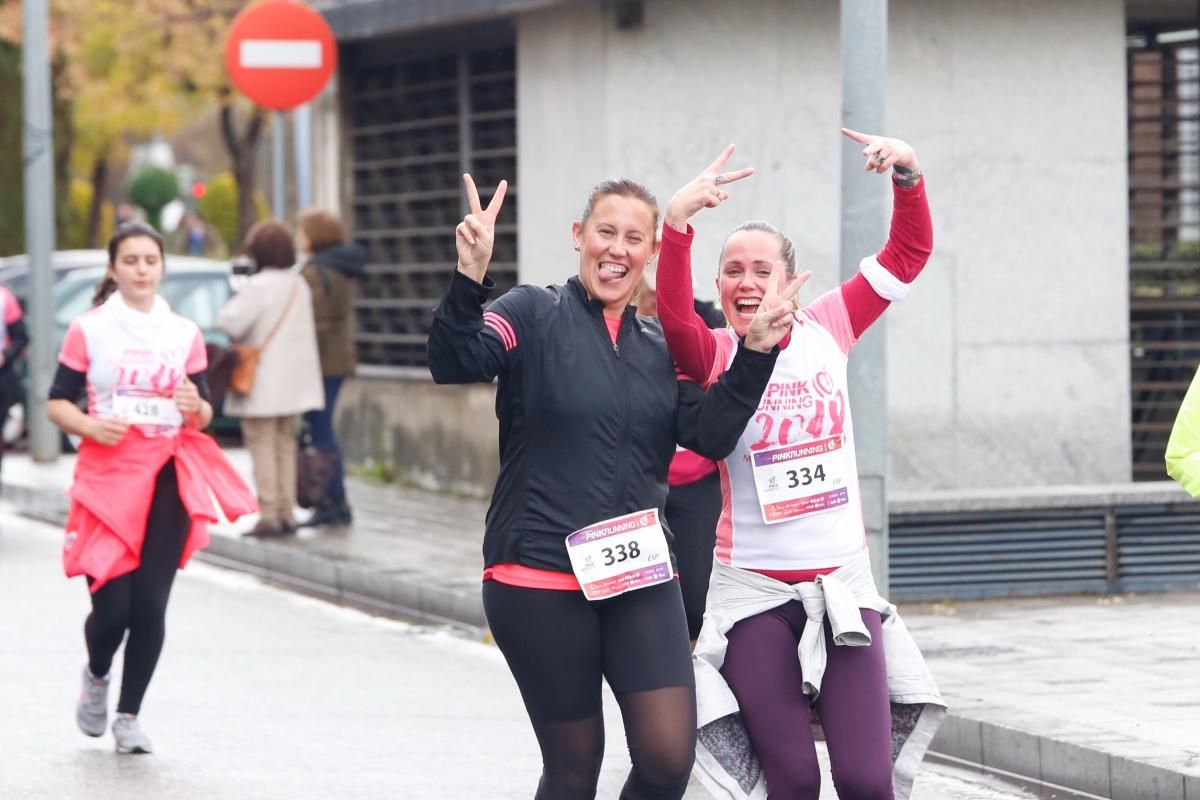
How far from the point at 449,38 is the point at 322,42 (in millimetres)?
1346

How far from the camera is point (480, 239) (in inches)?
191

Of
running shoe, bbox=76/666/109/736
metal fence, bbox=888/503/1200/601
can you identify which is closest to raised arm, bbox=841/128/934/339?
running shoe, bbox=76/666/109/736

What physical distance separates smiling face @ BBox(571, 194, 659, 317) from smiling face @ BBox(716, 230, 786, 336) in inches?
12.2

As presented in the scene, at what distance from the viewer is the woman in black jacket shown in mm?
5012

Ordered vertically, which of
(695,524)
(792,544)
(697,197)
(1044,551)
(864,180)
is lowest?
(1044,551)

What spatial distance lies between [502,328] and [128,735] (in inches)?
128

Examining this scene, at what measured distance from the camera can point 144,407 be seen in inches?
310

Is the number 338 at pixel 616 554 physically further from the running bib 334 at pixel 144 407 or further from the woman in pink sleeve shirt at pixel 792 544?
the running bib 334 at pixel 144 407

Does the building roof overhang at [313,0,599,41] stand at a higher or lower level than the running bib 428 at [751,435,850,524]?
higher

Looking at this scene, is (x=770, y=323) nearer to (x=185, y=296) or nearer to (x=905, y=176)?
(x=905, y=176)

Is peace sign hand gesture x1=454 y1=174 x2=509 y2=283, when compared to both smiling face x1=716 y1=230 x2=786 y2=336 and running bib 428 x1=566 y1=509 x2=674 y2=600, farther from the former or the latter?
smiling face x1=716 y1=230 x2=786 y2=336

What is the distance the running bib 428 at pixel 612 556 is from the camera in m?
4.99

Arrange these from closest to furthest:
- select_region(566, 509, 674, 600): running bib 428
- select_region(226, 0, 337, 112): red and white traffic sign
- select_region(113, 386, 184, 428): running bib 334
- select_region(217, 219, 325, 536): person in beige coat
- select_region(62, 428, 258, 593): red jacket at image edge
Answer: select_region(566, 509, 674, 600): running bib 428
select_region(62, 428, 258, 593): red jacket at image edge
select_region(113, 386, 184, 428): running bib 334
select_region(217, 219, 325, 536): person in beige coat
select_region(226, 0, 337, 112): red and white traffic sign

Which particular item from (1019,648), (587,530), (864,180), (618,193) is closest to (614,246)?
(618,193)
